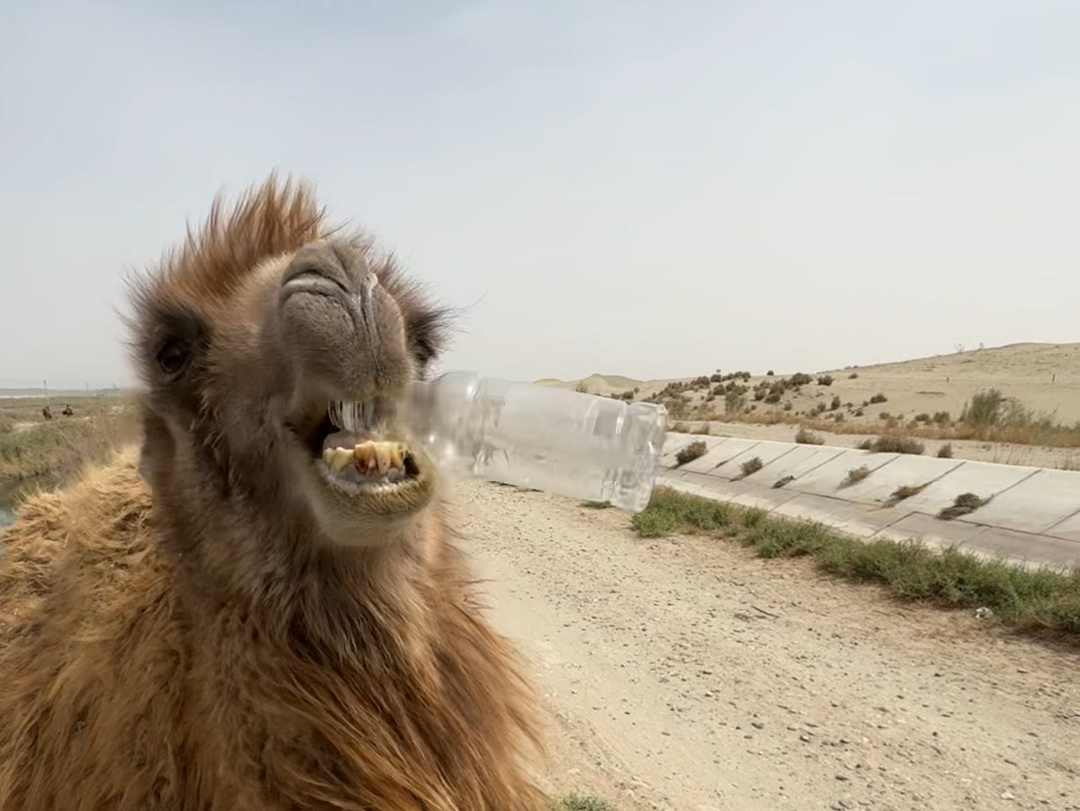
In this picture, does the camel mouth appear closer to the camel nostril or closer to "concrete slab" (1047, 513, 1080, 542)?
the camel nostril

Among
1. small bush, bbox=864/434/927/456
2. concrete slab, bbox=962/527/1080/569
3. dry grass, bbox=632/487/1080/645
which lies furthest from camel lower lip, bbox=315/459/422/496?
small bush, bbox=864/434/927/456

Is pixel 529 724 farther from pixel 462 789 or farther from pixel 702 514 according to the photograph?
pixel 702 514

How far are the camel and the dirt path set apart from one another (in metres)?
0.87

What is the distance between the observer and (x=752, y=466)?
1719 centimetres

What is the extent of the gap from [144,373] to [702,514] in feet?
36.5

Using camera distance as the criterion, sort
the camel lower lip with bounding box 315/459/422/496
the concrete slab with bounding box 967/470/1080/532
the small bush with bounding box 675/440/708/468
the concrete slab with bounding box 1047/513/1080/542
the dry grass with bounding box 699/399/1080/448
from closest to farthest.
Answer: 1. the camel lower lip with bounding box 315/459/422/496
2. the concrete slab with bounding box 1047/513/1080/542
3. the concrete slab with bounding box 967/470/1080/532
4. the dry grass with bounding box 699/399/1080/448
5. the small bush with bounding box 675/440/708/468

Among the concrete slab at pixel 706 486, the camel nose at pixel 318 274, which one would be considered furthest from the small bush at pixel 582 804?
the concrete slab at pixel 706 486

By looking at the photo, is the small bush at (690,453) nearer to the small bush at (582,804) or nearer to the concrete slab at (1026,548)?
the concrete slab at (1026,548)

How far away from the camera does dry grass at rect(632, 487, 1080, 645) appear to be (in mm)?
7509

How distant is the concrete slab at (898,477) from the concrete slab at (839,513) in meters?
0.30

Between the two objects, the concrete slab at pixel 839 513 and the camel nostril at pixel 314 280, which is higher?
the camel nostril at pixel 314 280

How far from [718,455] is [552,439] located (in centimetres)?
1670

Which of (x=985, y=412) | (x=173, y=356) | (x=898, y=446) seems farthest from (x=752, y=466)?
(x=173, y=356)

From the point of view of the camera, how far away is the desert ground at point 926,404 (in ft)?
61.8
